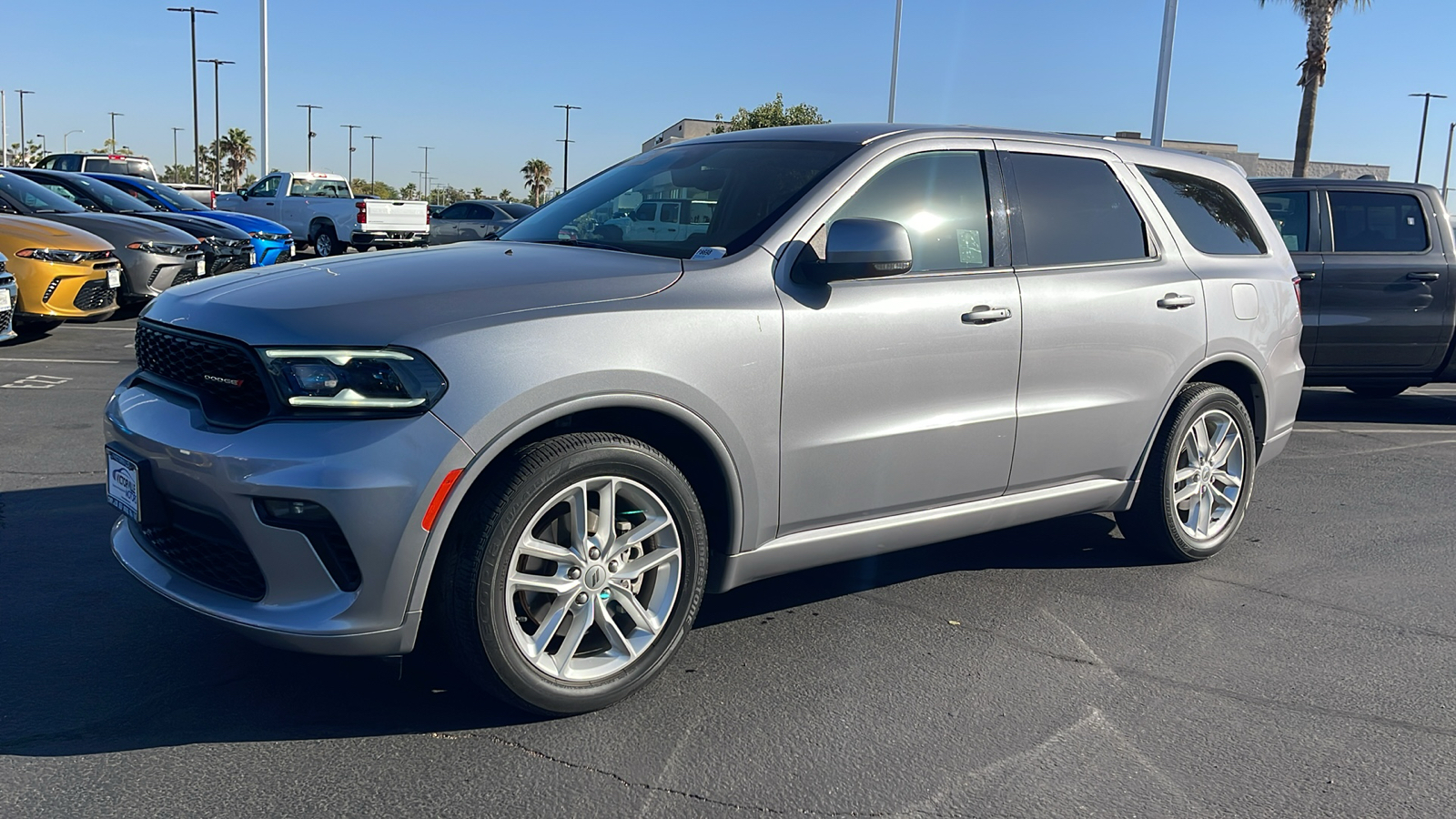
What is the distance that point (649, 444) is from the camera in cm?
338

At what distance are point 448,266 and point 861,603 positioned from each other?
6.48ft

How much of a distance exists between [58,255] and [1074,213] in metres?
9.15

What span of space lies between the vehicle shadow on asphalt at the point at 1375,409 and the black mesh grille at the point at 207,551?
25.3 feet

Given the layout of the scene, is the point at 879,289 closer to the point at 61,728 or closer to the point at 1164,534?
the point at 1164,534

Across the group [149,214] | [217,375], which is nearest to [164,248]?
[149,214]

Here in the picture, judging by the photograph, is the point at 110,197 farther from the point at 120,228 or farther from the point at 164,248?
the point at 164,248

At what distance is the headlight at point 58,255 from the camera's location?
9.96 m

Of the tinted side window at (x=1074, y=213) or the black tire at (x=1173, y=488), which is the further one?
the black tire at (x=1173, y=488)

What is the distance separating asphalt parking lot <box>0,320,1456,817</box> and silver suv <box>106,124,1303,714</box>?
0.95 ft

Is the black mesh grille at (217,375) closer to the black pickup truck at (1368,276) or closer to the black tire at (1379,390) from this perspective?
the black pickup truck at (1368,276)

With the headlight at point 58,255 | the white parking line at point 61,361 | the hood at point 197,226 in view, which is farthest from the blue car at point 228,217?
the white parking line at point 61,361

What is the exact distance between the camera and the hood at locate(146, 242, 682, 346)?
2.98 m

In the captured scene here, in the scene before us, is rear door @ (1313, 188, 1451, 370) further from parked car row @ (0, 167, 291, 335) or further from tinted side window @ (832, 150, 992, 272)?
parked car row @ (0, 167, 291, 335)

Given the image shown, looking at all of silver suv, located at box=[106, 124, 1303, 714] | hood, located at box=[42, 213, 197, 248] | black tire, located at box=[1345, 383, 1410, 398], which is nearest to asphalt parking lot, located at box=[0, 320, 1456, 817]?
silver suv, located at box=[106, 124, 1303, 714]
